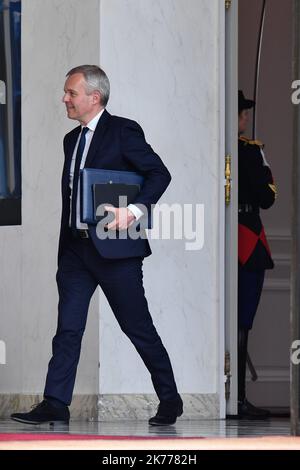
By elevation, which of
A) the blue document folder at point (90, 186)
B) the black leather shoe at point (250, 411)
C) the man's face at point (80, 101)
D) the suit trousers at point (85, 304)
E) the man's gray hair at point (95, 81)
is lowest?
the black leather shoe at point (250, 411)

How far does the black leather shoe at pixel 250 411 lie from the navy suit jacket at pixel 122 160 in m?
2.20

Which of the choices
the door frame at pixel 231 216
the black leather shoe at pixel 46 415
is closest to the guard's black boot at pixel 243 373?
the door frame at pixel 231 216

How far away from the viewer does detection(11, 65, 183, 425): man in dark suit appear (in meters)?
6.61

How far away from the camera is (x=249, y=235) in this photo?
8.76 m

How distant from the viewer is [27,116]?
8.51 meters

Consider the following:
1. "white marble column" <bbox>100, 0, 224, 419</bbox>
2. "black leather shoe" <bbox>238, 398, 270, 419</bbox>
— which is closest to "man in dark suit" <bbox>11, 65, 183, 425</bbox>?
"white marble column" <bbox>100, 0, 224, 419</bbox>

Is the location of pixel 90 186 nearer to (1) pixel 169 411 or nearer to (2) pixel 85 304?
(2) pixel 85 304

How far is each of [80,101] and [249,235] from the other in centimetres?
226

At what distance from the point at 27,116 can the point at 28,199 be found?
45 cm

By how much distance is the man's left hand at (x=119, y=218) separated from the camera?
6449mm

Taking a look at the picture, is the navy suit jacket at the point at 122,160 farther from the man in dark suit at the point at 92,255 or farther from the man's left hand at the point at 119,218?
the man's left hand at the point at 119,218

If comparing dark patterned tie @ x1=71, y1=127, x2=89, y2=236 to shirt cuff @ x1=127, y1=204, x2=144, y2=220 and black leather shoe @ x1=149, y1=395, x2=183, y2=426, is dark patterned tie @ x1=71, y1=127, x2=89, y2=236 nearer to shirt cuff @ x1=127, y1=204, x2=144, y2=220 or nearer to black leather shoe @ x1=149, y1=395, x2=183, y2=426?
shirt cuff @ x1=127, y1=204, x2=144, y2=220

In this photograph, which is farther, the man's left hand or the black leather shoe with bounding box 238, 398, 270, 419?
the black leather shoe with bounding box 238, 398, 270, 419

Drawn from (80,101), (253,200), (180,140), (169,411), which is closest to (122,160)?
(80,101)
